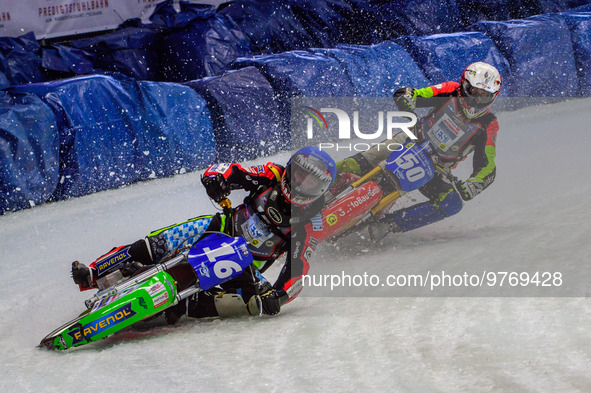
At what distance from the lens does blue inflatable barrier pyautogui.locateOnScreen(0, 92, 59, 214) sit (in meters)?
6.23

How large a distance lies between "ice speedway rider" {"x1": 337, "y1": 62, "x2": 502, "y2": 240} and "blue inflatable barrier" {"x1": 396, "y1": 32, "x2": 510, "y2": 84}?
13.7 feet

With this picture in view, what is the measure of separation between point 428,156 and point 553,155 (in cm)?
274

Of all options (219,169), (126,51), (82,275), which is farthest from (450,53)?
(82,275)

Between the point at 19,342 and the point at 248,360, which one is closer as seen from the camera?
the point at 248,360

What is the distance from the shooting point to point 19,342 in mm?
3535

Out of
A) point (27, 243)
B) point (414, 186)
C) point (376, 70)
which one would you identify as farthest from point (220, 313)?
point (376, 70)

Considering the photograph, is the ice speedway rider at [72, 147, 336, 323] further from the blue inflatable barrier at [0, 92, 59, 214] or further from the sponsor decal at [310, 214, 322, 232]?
the blue inflatable barrier at [0, 92, 59, 214]

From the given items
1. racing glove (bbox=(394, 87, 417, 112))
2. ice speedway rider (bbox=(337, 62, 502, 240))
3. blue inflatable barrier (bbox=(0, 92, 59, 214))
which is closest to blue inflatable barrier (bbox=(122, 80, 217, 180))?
blue inflatable barrier (bbox=(0, 92, 59, 214))

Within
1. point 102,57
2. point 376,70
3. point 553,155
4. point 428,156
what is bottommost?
point 553,155

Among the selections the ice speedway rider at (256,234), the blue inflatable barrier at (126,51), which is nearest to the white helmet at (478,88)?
the ice speedway rider at (256,234)

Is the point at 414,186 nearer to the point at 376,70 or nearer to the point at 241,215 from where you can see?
the point at 241,215

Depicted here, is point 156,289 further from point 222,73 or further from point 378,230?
point 222,73

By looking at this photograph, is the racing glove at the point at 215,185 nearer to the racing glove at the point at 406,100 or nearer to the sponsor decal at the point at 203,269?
the sponsor decal at the point at 203,269

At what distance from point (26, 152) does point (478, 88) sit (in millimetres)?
4264
